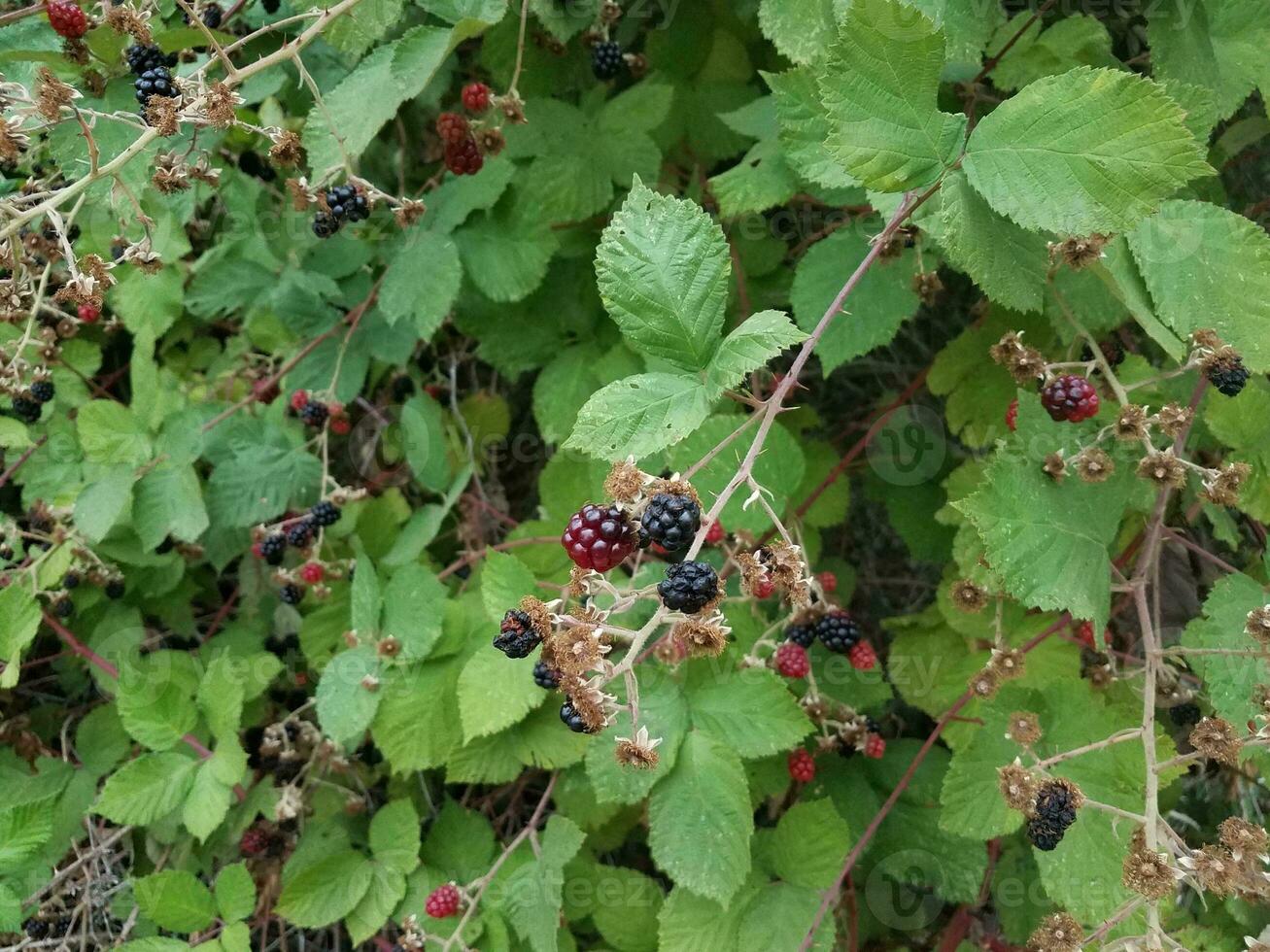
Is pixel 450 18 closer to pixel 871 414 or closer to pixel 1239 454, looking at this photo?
pixel 871 414

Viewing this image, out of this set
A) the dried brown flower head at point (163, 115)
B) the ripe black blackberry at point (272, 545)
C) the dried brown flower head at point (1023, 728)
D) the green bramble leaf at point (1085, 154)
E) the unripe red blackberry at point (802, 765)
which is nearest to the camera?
the green bramble leaf at point (1085, 154)

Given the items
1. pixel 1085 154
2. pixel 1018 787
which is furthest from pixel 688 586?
pixel 1085 154

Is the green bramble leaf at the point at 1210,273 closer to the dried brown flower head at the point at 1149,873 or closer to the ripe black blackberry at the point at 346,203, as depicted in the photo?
the dried brown flower head at the point at 1149,873

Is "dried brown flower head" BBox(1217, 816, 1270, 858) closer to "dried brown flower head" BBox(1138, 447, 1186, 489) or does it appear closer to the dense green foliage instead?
the dense green foliage

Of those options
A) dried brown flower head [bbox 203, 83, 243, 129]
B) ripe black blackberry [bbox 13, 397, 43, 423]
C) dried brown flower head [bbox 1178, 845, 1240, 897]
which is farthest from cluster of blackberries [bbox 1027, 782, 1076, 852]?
ripe black blackberry [bbox 13, 397, 43, 423]

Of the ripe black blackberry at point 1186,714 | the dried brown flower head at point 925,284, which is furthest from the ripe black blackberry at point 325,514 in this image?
the ripe black blackberry at point 1186,714

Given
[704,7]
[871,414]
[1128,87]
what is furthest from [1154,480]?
[704,7]
